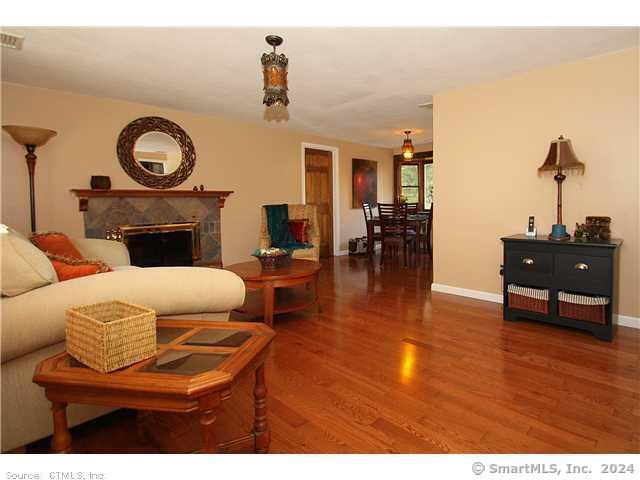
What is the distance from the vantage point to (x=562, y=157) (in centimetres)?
295

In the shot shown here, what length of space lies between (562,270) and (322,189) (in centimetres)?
448

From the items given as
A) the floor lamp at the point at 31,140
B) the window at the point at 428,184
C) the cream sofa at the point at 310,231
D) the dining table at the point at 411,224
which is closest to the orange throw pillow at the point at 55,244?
the floor lamp at the point at 31,140

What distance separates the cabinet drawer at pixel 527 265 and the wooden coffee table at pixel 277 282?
1.58m

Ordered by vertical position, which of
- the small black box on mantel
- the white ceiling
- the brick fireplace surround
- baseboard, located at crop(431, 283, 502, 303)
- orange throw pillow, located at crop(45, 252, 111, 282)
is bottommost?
baseboard, located at crop(431, 283, 502, 303)

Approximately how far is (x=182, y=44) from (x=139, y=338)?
2378 millimetres

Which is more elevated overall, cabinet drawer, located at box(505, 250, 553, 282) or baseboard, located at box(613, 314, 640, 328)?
cabinet drawer, located at box(505, 250, 553, 282)

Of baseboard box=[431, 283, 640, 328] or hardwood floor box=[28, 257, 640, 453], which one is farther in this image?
baseboard box=[431, 283, 640, 328]

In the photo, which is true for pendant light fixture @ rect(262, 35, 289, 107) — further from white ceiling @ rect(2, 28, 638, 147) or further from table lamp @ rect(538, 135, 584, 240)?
table lamp @ rect(538, 135, 584, 240)

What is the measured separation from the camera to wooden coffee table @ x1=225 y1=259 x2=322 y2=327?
9.27ft

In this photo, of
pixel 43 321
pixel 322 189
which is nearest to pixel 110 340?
pixel 43 321

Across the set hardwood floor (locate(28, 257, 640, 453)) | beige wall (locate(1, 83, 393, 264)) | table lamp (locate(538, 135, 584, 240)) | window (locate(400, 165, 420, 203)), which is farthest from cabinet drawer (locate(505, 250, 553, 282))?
window (locate(400, 165, 420, 203))

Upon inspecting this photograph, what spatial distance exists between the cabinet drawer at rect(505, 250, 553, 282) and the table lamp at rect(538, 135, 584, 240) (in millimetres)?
203

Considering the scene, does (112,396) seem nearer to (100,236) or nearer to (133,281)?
(133,281)

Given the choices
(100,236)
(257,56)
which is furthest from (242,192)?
(257,56)
